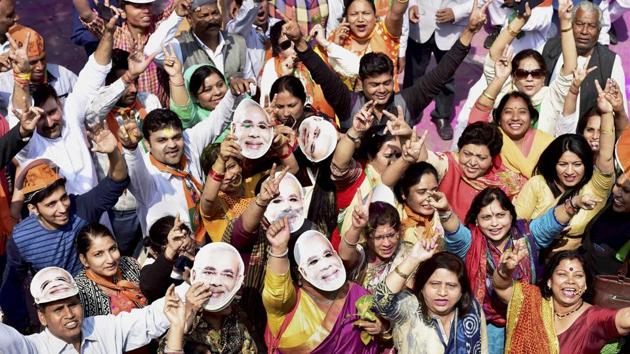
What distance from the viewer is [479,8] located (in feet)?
26.1

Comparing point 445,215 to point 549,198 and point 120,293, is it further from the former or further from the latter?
point 120,293

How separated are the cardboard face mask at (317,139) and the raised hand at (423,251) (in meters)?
1.31

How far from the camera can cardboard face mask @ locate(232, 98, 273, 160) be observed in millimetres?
6848

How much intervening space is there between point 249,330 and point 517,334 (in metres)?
1.37

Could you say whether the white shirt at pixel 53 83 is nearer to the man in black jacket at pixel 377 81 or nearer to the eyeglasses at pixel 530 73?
the man in black jacket at pixel 377 81

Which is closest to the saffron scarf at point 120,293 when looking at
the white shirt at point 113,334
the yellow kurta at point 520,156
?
the white shirt at point 113,334

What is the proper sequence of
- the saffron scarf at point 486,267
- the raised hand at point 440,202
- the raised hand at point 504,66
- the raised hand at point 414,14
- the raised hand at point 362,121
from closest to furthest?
1. the raised hand at point 440,202
2. the saffron scarf at point 486,267
3. the raised hand at point 362,121
4. the raised hand at point 504,66
5. the raised hand at point 414,14

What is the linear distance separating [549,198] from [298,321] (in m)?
1.85

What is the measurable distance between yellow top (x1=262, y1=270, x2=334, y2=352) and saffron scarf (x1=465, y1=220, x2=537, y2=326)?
88 centimetres

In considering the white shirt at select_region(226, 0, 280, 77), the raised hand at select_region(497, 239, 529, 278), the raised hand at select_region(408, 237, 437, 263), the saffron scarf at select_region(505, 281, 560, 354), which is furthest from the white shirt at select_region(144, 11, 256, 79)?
the saffron scarf at select_region(505, 281, 560, 354)

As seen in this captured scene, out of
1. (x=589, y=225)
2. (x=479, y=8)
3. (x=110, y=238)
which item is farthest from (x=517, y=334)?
(x=479, y=8)

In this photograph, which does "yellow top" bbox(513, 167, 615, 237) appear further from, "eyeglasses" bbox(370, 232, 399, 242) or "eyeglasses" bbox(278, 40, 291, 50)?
"eyeglasses" bbox(278, 40, 291, 50)

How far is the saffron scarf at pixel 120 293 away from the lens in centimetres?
612

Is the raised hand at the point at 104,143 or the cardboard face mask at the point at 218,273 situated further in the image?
the raised hand at the point at 104,143
